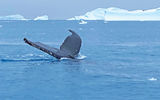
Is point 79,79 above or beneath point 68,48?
beneath

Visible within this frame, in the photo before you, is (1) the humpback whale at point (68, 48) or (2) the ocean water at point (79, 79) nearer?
(2) the ocean water at point (79, 79)

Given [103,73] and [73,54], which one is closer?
[103,73]

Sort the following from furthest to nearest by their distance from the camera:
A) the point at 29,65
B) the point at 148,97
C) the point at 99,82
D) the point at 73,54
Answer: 1. the point at 73,54
2. the point at 29,65
3. the point at 99,82
4. the point at 148,97

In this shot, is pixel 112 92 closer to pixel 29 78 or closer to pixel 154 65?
pixel 29 78

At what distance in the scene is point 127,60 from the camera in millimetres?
40906

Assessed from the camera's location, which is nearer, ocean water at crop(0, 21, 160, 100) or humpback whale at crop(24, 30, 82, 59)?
ocean water at crop(0, 21, 160, 100)

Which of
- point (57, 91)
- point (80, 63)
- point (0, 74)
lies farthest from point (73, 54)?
point (57, 91)

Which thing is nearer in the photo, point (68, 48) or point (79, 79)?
point (79, 79)

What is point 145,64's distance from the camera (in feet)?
124

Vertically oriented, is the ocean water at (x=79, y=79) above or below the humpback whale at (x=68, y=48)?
below

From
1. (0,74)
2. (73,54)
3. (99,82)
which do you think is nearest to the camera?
(99,82)

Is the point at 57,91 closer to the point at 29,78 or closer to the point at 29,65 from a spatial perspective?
the point at 29,78

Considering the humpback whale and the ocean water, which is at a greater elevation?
the humpback whale

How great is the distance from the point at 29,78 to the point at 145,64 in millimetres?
12065
